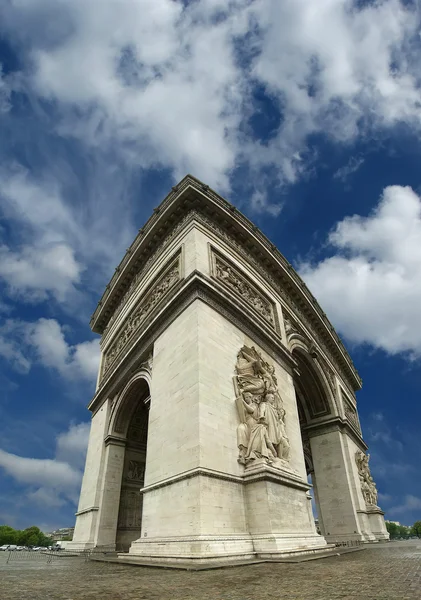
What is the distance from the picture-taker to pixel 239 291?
1293cm

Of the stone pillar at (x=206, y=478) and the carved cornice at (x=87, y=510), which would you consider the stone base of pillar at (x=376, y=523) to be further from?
the carved cornice at (x=87, y=510)

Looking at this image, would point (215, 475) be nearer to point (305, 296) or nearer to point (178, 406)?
point (178, 406)

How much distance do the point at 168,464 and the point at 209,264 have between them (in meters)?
6.15

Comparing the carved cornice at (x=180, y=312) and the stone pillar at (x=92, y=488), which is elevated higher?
the carved cornice at (x=180, y=312)

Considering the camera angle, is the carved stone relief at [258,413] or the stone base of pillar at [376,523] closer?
the carved stone relief at [258,413]

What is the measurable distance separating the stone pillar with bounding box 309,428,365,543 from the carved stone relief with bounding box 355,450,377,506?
2081 mm

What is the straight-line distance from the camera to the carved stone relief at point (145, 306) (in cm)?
1267

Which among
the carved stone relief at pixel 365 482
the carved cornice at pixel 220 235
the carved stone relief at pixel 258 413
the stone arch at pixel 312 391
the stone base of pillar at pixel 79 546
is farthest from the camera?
the stone arch at pixel 312 391

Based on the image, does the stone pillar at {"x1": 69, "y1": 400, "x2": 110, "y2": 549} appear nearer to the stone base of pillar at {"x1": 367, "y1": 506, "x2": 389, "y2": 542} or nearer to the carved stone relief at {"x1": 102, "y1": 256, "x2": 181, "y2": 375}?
the carved stone relief at {"x1": 102, "y1": 256, "x2": 181, "y2": 375}

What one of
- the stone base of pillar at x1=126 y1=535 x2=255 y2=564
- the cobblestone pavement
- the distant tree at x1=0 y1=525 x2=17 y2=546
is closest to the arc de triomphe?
the stone base of pillar at x1=126 y1=535 x2=255 y2=564

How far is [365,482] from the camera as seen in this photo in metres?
18.3

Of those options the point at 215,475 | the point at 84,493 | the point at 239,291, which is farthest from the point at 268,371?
the point at 84,493

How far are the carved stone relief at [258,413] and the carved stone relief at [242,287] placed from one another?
256 centimetres

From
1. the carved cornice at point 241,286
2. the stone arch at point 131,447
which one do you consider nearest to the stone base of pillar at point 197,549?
the stone arch at point 131,447
